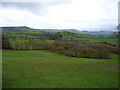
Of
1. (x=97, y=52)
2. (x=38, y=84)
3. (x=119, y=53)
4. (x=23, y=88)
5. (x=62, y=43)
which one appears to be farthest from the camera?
(x=62, y=43)

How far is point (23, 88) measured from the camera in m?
8.86

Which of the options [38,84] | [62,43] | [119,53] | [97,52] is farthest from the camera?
[62,43]

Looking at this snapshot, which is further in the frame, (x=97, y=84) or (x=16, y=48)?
(x=16, y=48)

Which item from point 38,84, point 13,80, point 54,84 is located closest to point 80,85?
point 54,84

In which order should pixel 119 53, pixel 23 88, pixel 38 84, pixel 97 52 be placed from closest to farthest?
pixel 23 88, pixel 38 84, pixel 97 52, pixel 119 53

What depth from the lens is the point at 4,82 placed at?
383 inches

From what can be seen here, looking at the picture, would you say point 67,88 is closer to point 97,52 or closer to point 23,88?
point 23,88

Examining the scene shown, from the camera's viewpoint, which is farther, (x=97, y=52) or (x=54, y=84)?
(x=97, y=52)

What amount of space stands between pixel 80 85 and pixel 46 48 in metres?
39.1

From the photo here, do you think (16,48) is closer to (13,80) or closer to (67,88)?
(13,80)

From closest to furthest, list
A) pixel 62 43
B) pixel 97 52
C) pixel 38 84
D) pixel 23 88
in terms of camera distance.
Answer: pixel 23 88 < pixel 38 84 < pixel 97 52 < pixel 62 43

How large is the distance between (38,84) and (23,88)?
1.34m

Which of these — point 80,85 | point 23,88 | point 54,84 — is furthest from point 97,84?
point 23,88

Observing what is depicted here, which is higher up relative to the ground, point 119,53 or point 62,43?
point 62,43
